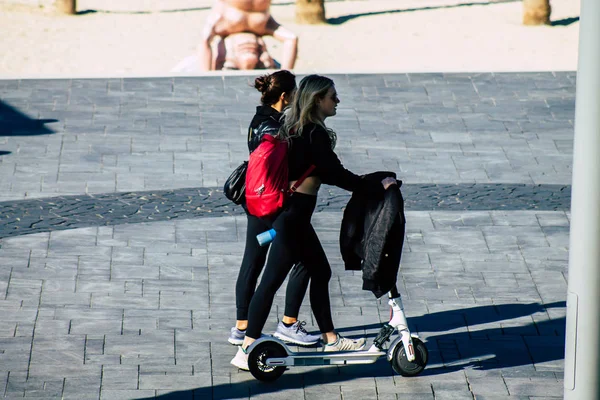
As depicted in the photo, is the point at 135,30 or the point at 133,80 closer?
the point at 133,80

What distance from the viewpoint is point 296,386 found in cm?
615

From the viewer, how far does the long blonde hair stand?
19.5ft

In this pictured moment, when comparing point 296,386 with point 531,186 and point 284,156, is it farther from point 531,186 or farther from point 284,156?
point 531,186

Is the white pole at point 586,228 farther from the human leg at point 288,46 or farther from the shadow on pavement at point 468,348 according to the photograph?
the human leg at point 288,46

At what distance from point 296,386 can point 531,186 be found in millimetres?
4721

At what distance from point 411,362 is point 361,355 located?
11.3 inches

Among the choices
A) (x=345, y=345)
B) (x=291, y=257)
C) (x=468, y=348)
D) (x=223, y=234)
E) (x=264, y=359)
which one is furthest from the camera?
(x=223, y=234)

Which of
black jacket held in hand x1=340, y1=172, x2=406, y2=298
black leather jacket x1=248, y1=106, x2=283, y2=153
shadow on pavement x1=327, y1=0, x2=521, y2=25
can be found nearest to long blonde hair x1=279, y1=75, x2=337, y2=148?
black leather jacket x1=248, y1=106, x2=283, y2=153

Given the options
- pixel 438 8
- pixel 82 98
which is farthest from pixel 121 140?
pixel 438 8

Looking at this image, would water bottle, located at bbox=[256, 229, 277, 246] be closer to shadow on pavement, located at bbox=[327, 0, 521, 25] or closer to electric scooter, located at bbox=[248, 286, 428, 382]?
electric scooter, located at bbox=[248, 286, 428, 382]

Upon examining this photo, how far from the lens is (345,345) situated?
251 inches

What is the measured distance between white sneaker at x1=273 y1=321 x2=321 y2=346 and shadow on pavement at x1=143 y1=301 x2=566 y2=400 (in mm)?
246

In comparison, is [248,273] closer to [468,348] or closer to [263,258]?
[263,258]

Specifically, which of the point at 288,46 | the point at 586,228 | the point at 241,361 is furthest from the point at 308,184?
the point at 288,46
